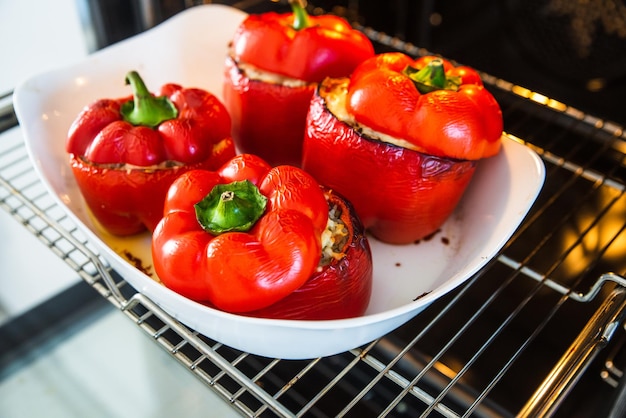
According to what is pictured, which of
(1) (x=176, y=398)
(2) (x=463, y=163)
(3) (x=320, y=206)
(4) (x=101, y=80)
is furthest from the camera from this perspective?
(4) (x=101, y=80)

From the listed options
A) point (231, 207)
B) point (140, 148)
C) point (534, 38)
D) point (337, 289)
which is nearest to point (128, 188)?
point (140, 148)

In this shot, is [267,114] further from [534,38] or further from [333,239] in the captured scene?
[534,38]

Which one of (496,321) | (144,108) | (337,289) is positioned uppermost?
(144,108)

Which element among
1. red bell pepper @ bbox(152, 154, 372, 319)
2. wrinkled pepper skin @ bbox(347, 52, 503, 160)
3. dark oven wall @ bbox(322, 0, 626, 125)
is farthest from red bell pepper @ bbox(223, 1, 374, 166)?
dark oven wall @ bbox(322, 0, 626, 125)

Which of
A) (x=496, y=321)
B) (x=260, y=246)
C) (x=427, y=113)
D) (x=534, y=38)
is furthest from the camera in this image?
(x=534, y=38)

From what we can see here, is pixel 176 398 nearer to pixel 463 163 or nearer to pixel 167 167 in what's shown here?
pixel 167 167

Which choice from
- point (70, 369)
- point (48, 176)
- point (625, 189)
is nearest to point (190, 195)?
point (48, 176)

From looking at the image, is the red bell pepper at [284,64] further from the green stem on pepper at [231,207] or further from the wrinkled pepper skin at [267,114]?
the green stem on pepper at [231,207]
